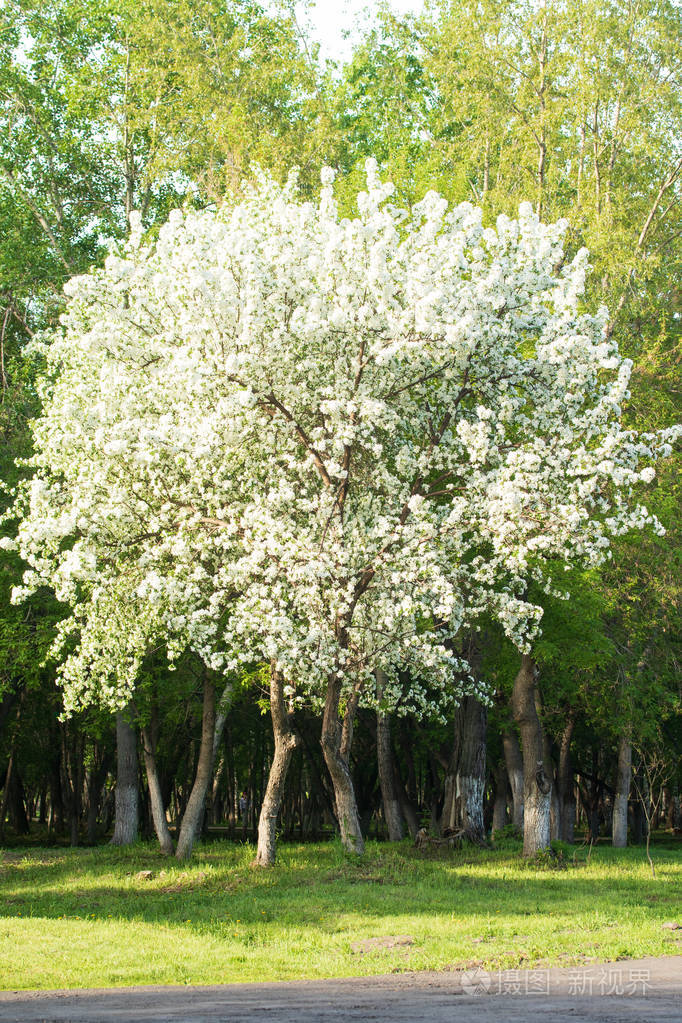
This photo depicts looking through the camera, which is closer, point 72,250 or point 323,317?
point 323,317

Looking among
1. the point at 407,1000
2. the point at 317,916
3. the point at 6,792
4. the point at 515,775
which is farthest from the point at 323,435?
the point at 6,792

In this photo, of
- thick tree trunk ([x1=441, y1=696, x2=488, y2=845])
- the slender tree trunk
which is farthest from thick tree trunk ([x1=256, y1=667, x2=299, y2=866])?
the slender tree trunk

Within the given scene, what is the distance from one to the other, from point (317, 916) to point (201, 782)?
10957 mm

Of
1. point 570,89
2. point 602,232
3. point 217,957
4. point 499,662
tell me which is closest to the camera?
point 217,957

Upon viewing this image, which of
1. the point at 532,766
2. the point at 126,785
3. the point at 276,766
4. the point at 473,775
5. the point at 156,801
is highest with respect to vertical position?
the point at 276,766

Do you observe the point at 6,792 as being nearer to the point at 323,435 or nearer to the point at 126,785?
the point at 126,785

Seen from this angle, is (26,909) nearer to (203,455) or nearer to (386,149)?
(203,455)

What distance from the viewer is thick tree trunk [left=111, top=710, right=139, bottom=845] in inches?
1280

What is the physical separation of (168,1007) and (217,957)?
3.55 metres

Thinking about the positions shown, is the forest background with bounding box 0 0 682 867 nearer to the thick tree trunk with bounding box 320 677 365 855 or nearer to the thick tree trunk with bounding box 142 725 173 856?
the thick tree trunk with bounding box 142 725 173 856

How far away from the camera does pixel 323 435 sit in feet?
65.6

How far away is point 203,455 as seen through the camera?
20.0 m

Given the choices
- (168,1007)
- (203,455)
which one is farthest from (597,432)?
(168,1007)

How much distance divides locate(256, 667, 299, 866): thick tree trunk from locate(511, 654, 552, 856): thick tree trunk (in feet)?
19.9
